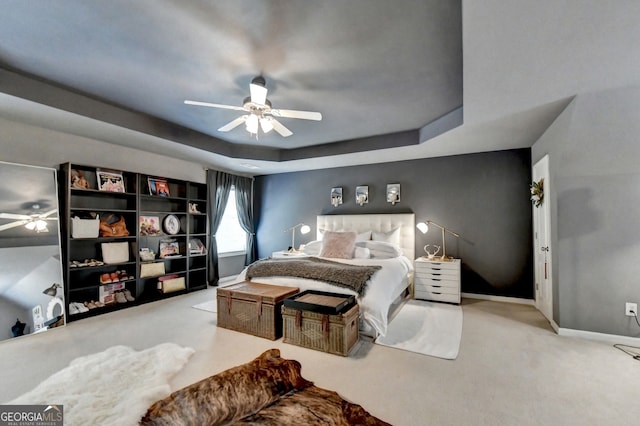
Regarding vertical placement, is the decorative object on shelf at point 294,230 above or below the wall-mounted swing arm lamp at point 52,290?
above

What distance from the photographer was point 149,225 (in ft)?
14.8

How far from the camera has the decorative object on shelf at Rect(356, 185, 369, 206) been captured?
5.40 meters

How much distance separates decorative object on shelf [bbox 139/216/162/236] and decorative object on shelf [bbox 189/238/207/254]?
0.63 meters

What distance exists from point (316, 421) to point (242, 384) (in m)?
0.50

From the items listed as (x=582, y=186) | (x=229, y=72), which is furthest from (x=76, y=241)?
(x=582, y=186)

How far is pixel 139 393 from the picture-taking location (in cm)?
196

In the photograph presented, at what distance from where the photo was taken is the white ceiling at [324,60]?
183 centimetres

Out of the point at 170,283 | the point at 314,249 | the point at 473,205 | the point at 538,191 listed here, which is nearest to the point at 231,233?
the point at 170,283

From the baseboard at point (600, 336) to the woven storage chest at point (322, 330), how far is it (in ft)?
7.33

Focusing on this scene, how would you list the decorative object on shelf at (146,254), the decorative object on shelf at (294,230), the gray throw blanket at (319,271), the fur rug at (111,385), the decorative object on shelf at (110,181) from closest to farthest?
the fur rug at (111,385)
the gray throw blanket at (319,271)
the decorative object on shelf at (110,181)
the decorative object on shelf at (146,254)
the decorative object on shelf at (294,230)

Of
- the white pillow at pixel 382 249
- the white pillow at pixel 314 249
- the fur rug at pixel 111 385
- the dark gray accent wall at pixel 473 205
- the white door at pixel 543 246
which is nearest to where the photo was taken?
the fur rug at pixel 111 385

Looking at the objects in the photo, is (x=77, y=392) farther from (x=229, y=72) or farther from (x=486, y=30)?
→ (x=486, y=30)

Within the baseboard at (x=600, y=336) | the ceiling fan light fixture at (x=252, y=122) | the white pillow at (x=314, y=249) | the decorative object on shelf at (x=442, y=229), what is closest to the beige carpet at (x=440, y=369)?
the baseboard at (x=600, y=336)

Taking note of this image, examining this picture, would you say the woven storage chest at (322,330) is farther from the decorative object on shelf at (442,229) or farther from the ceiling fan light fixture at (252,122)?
the decorative object on shelf at (442,229)
